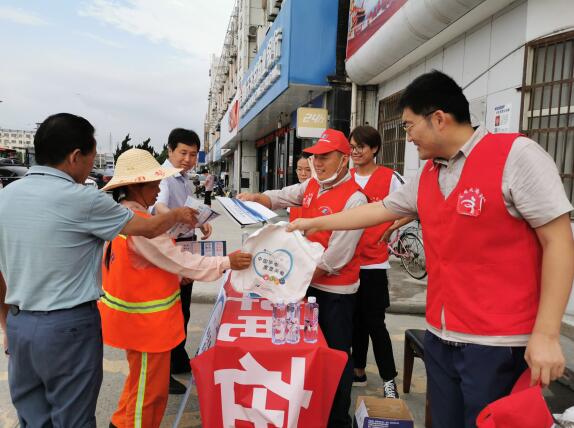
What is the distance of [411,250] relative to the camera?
711 centimetres

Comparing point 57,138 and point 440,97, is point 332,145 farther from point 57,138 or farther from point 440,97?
point 57,138

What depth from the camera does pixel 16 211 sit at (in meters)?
1.67

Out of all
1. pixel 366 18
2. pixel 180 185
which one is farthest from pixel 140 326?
pixel 366 18

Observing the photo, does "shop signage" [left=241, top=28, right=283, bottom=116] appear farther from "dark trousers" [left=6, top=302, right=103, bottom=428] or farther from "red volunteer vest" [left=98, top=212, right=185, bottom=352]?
"dark trousers" [left=6, top=302, right=103, bottom=428]

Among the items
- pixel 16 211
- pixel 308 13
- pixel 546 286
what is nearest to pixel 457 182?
pixel 546 286

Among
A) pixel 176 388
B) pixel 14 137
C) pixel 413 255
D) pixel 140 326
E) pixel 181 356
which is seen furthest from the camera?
pixel 14 137

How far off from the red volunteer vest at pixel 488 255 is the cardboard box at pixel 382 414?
3.44ft

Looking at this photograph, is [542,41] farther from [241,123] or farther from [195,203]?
[241,123]

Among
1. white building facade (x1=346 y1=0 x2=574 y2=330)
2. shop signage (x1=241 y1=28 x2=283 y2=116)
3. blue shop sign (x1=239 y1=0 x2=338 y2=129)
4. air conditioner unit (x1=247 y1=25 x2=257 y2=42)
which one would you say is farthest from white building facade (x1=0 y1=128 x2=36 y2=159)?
white building facade (x1=346 y1=0 x2=574 y2=330)

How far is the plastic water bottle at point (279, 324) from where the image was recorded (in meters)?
2.11

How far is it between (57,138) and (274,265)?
46.8 inches

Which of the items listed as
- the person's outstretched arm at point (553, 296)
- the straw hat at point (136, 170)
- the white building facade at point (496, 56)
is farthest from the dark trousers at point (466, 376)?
the white building facade at point (496, 56)

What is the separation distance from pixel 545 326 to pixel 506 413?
304mm

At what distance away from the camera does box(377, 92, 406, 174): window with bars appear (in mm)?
7852
